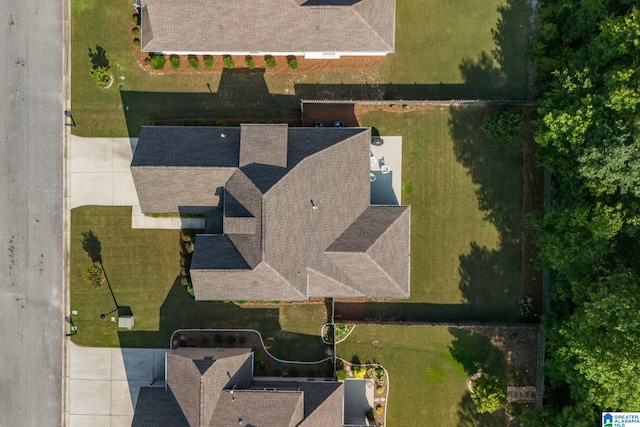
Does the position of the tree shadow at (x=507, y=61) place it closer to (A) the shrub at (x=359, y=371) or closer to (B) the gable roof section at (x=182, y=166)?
(B) the gable roof section at (x=182, y=166)

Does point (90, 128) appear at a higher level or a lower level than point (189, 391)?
higher

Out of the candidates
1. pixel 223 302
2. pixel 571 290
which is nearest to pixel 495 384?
pixel 571 290

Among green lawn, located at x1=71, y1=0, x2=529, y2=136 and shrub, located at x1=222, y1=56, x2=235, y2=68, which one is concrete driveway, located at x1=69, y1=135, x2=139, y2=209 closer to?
green lawn, located at x1=71, y1=0, x2=529, y2=136

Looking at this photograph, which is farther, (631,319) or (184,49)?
(184,49)

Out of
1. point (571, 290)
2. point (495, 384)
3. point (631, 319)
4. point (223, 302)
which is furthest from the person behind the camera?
point (223, 302)

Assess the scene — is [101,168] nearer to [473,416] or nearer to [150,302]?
[150,302]

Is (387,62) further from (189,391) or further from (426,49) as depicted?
(189,391)

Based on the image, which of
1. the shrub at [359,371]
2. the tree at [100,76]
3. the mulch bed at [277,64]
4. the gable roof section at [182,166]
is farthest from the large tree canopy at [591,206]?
the tree at [100,76]
